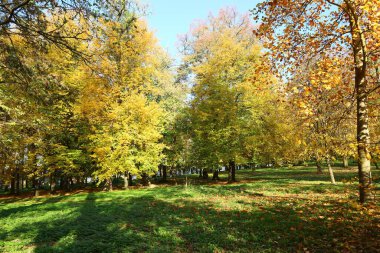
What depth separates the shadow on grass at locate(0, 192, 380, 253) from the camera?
251 inches

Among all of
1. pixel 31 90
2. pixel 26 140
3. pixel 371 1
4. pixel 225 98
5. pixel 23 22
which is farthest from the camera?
pixel 225 98

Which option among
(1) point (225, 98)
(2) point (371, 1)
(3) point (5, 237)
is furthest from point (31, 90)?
(1) point (225, 98)

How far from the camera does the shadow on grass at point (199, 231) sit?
20.9ft

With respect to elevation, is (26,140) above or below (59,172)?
above

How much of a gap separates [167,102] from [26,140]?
12958 millimetres

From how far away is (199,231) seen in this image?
7.72m

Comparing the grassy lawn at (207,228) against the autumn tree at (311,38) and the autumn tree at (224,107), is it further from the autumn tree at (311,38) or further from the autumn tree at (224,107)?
the autumn tree at (224,107)

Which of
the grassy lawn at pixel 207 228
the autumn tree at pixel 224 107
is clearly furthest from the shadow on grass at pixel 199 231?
the autumn tree at pixel 224 107

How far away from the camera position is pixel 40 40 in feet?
21.5

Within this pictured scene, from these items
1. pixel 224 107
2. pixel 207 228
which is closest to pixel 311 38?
pixel 207 228

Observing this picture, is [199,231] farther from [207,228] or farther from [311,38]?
[311,38]

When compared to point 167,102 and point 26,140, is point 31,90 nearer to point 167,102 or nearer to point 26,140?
point 26,140

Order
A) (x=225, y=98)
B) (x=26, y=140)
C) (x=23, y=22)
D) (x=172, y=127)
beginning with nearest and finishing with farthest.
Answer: (x=23, y=22) < (x=26, y=140) < (x=225, y=98) < (x=172, y=127)

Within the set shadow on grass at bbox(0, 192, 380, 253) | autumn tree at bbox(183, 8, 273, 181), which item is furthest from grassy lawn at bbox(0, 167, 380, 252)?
autumn tree at bbox(183, 8, 273, 181)
